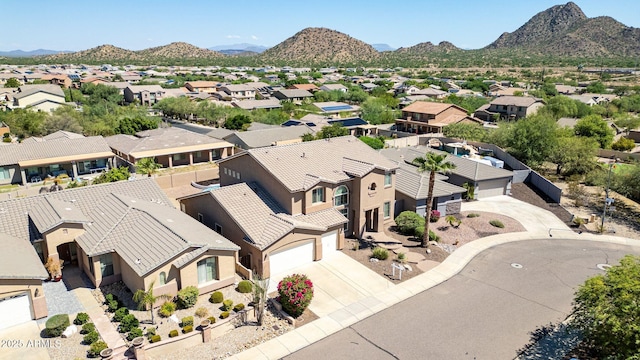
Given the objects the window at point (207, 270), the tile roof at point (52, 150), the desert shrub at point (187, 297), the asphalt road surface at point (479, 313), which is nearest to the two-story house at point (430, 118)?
the asphalt road surface at point (479, 313)

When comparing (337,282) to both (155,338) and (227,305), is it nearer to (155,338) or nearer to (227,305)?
(227,305)

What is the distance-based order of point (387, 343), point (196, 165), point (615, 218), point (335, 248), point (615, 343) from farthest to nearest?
point (196, 165) → point (615, 218) → point (335, 248) → point (387, 343) → point (615, 343)

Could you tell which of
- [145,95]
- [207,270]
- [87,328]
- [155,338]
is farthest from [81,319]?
[145,95]

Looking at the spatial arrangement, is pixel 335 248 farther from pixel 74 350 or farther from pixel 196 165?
pixel 196 165

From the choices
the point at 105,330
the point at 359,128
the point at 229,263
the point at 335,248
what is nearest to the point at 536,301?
the point at 335,248

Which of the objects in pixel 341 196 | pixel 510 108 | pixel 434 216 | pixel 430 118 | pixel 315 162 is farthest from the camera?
pixel 510 108

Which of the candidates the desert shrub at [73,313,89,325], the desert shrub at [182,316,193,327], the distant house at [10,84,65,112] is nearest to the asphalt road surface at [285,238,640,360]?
the desert shrub at [182,316,193,327]

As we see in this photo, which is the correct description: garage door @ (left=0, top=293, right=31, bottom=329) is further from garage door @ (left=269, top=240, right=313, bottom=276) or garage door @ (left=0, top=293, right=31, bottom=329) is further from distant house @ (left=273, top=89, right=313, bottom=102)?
distant house @ (left=273, top=89, right=313, bottom=102)

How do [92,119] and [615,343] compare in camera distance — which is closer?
[615,343]
